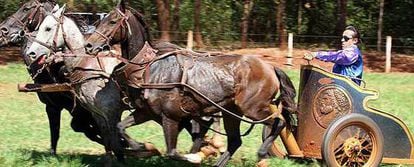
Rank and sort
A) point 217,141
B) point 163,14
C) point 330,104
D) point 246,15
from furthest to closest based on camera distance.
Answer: point 246,15, point 163,14, point 217,141, point 330,104

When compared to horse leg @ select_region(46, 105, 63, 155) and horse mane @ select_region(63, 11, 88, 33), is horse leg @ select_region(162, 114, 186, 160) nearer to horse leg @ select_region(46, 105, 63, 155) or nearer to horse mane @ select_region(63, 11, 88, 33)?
horse mane @ select_region(63, 11, 88, 33)

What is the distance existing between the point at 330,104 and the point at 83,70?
2.83 meters

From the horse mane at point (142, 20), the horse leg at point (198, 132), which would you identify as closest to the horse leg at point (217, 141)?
the horse leg at point (198, 132)

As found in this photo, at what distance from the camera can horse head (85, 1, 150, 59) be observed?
24.4ft

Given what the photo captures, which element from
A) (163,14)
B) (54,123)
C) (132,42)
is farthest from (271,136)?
(163,14)

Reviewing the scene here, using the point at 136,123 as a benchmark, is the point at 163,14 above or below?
above

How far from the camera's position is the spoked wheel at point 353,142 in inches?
293

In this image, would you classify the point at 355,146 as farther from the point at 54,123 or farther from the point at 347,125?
the point at 54,123

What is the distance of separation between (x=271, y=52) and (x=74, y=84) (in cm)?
1589

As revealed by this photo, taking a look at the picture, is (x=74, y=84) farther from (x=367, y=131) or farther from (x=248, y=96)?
(x=367, y=131)

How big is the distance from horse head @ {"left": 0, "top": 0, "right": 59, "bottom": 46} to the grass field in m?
1.44

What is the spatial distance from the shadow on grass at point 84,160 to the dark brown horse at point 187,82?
81 cm

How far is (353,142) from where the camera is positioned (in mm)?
7668

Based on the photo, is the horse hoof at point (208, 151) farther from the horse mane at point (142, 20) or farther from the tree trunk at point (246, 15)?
the tree trunk at point (246, 15)
